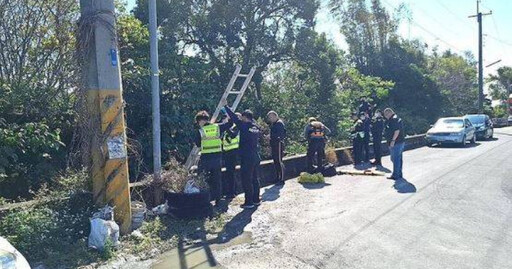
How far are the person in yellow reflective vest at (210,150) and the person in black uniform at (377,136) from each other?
315 inches

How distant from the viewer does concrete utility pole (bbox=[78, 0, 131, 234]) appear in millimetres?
6688

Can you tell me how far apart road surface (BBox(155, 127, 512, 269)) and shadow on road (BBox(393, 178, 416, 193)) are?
0.02 meters

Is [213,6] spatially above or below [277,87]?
above

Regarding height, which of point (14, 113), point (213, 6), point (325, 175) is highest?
point (213, 6)

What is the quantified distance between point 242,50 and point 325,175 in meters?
7.53

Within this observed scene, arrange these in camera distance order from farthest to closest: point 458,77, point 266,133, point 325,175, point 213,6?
point 458,77, point 213,6, point 266,133, point 325,175

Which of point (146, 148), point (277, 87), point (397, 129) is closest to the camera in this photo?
point (146, 148)

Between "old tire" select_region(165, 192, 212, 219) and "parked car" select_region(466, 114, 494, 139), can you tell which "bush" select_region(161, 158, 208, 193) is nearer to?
"old tire" select_region(165, 192, 212, 219)

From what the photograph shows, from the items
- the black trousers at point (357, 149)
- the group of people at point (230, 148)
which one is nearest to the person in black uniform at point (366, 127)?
the black trousers at point (357, 149)

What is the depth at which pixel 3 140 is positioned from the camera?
7902 mm

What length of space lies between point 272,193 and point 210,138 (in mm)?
2584

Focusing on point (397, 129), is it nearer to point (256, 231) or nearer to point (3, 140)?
point (256, 231)

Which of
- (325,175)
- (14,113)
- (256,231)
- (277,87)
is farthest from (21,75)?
(277,87)

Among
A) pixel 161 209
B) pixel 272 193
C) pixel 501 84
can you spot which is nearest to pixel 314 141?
pixel 272 193
